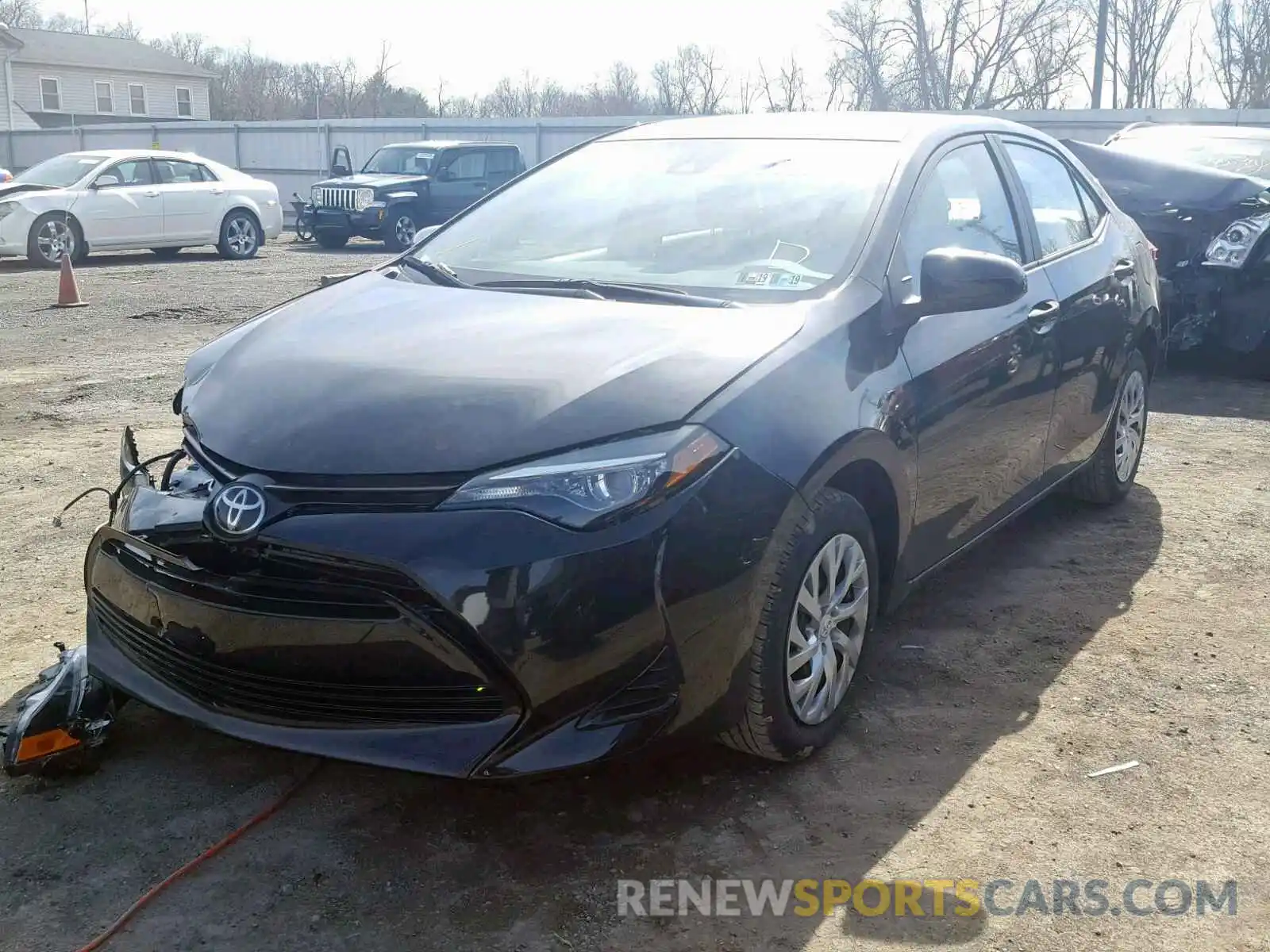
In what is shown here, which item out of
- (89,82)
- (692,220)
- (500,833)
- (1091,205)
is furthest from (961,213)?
(89,82)

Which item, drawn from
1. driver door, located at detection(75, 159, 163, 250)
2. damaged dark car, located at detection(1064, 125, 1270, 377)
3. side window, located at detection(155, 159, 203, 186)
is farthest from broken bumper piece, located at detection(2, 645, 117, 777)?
side window, located at detection(155, 159, 203, 186)

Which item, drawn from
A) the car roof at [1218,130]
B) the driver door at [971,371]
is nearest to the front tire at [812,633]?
the driver door at [971,371]

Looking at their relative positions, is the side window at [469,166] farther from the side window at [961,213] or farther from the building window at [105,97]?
the building window at [105,97]

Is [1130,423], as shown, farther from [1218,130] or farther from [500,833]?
[1218,130]

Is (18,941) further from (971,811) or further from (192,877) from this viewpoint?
(971,811)

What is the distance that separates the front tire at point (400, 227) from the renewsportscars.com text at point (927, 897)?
1766cm

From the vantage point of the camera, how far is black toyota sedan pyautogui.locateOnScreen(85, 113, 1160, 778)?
8.40 feet

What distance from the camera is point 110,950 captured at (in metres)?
2.46

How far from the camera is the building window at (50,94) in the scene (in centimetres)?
5456

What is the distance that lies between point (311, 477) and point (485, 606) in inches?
19.2

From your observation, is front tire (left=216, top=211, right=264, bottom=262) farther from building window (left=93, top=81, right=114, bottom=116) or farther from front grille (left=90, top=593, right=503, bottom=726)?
building window (left=93, top=81, right=114, bottom=116)

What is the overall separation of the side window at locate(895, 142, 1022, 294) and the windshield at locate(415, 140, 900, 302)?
0.15m

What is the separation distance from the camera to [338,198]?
64.4 feet

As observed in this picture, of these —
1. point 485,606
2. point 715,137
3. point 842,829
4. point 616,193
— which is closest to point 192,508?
point 485,606
